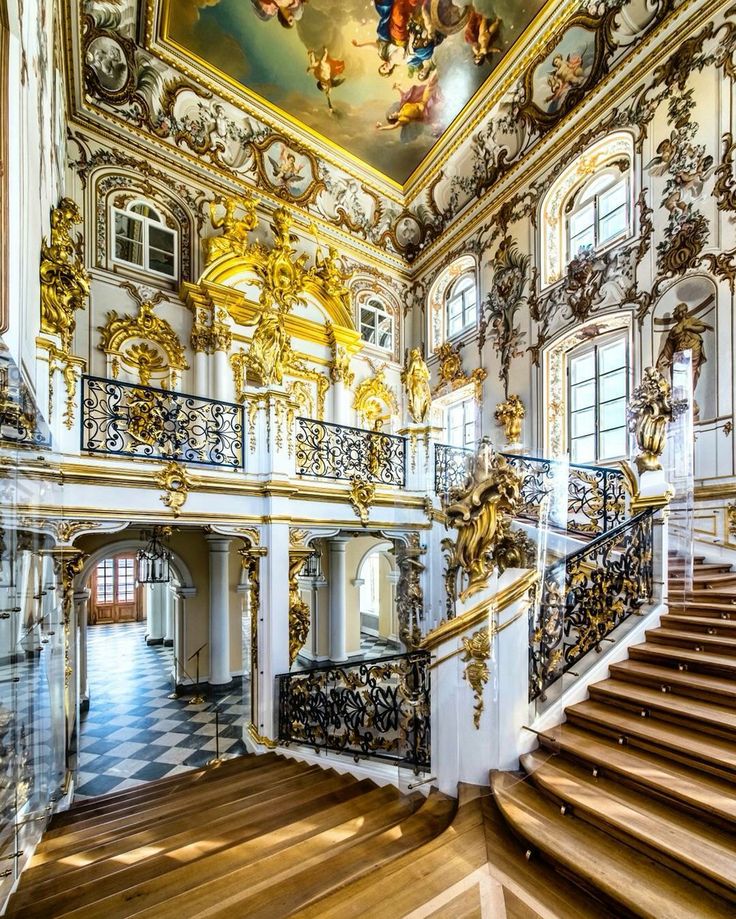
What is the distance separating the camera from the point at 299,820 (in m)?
3.03

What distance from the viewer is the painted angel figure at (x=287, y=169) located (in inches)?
364

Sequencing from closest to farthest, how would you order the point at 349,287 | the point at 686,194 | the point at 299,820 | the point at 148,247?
the point at 299,820
the point at 686,194
the point at 148,247
the point at 349,287

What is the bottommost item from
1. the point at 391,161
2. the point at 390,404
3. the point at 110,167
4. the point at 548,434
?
the point at 548,434

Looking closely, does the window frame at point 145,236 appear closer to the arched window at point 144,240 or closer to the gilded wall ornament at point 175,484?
the arched window at point 144,240

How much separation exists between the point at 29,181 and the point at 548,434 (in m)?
7.32

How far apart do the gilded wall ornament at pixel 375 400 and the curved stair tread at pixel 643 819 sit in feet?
26.8

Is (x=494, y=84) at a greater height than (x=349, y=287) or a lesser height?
→ greater

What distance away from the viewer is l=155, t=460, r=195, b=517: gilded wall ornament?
510 centimetres

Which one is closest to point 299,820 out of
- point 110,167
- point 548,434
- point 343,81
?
point 548,434

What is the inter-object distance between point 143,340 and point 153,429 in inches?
140

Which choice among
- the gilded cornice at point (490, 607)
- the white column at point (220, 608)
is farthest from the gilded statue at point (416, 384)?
the white column at point (220, 608)

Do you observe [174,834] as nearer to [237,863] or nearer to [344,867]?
[237,863]

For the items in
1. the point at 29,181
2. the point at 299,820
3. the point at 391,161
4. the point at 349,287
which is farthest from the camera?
the point at 349,287

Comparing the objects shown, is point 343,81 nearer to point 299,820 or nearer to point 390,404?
point 390,404
